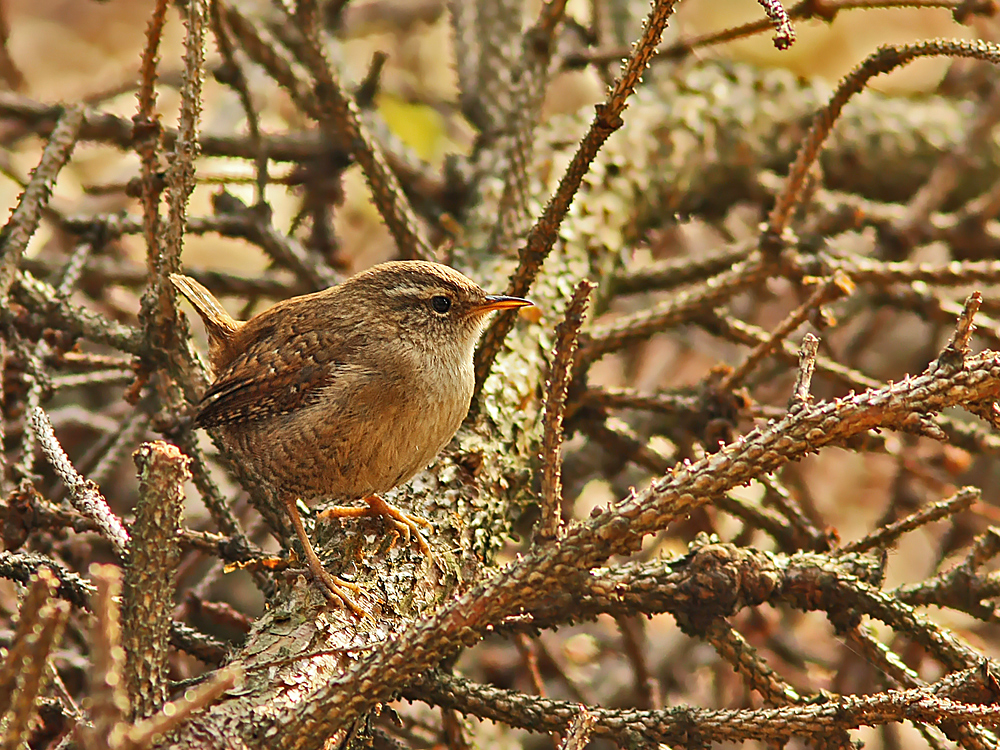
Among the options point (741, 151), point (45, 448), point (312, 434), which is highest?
point (741, 151)

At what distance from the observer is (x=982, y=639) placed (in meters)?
4.61

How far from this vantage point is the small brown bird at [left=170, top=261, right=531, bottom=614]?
2887mm

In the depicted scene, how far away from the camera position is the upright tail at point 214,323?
3387mm

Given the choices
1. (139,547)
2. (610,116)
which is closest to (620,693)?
(610,116)

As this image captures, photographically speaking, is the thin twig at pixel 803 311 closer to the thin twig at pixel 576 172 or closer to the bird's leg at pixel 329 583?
the thin twig at pixel 576 172

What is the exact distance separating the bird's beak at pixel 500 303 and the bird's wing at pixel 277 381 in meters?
0.48

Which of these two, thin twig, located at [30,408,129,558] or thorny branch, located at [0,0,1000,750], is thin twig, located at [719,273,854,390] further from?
thin twig, located at [30,408,129,558]

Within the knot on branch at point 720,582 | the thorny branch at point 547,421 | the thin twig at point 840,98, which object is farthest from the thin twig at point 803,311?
the knot on branch at point 720,582

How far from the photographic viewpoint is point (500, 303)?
10.3 feet

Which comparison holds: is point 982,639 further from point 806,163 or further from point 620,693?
point 806,163

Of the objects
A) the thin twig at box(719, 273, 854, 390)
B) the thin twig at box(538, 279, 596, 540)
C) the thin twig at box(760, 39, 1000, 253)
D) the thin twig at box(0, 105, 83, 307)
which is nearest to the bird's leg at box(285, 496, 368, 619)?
the thin twig at box(538, 279, 596, 540)

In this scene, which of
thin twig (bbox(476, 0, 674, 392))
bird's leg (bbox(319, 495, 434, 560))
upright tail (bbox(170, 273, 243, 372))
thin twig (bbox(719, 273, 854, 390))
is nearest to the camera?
thin twig (bbox(476, 0, 674, 392))

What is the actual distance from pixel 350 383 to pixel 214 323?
2.49ft

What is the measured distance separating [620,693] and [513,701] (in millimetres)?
2170
